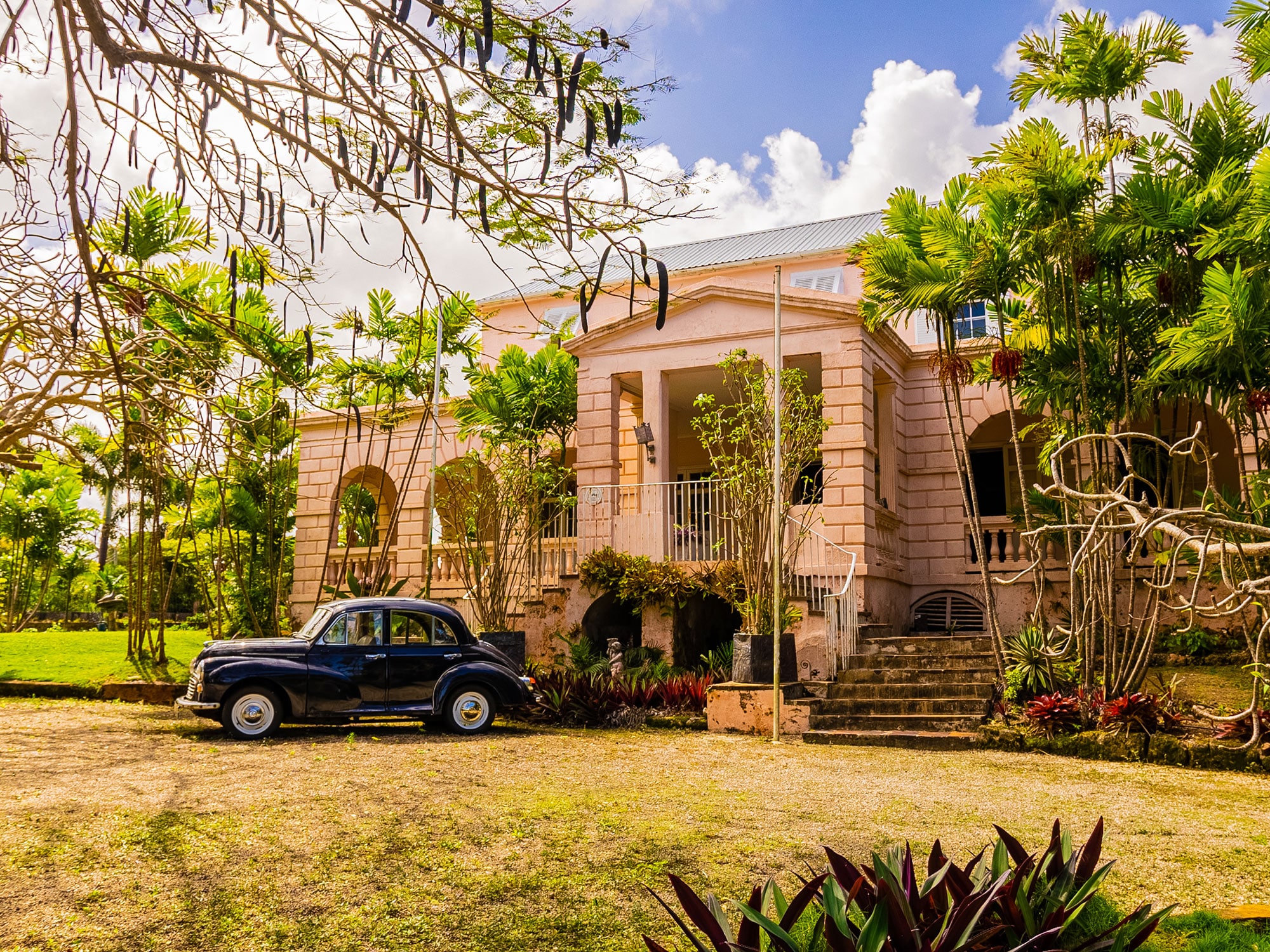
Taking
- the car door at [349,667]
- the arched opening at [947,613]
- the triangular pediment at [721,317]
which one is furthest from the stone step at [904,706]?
the triangular pediment at [721,317]

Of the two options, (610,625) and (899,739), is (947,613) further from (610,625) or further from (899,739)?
(899,739)

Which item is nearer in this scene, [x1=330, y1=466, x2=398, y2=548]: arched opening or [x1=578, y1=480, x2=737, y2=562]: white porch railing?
[x1=578, y1=480, x2=737, y2=562]: white porch railing

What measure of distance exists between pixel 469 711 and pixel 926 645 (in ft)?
18.1

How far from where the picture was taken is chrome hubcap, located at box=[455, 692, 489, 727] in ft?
33.8

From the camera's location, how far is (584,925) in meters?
3.96

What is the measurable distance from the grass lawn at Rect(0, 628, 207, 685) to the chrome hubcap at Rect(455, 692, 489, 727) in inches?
198

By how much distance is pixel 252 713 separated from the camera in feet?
31.5

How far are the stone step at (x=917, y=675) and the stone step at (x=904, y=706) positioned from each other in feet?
1.42

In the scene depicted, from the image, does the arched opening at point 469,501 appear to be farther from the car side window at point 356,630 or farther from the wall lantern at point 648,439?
the car side window at point 356,630

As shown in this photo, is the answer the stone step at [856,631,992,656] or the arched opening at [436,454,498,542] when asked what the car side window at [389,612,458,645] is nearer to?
the arched opening at [436,454,498,542]

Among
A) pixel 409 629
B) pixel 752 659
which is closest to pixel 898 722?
pixel 752 659

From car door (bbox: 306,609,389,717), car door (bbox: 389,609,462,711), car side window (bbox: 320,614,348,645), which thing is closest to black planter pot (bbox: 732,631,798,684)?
car door (bbox: 389,609,462,711)

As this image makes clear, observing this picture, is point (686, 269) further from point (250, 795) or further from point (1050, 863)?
point (1050, 863)

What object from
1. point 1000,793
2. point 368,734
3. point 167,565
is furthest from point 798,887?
point 167,565
